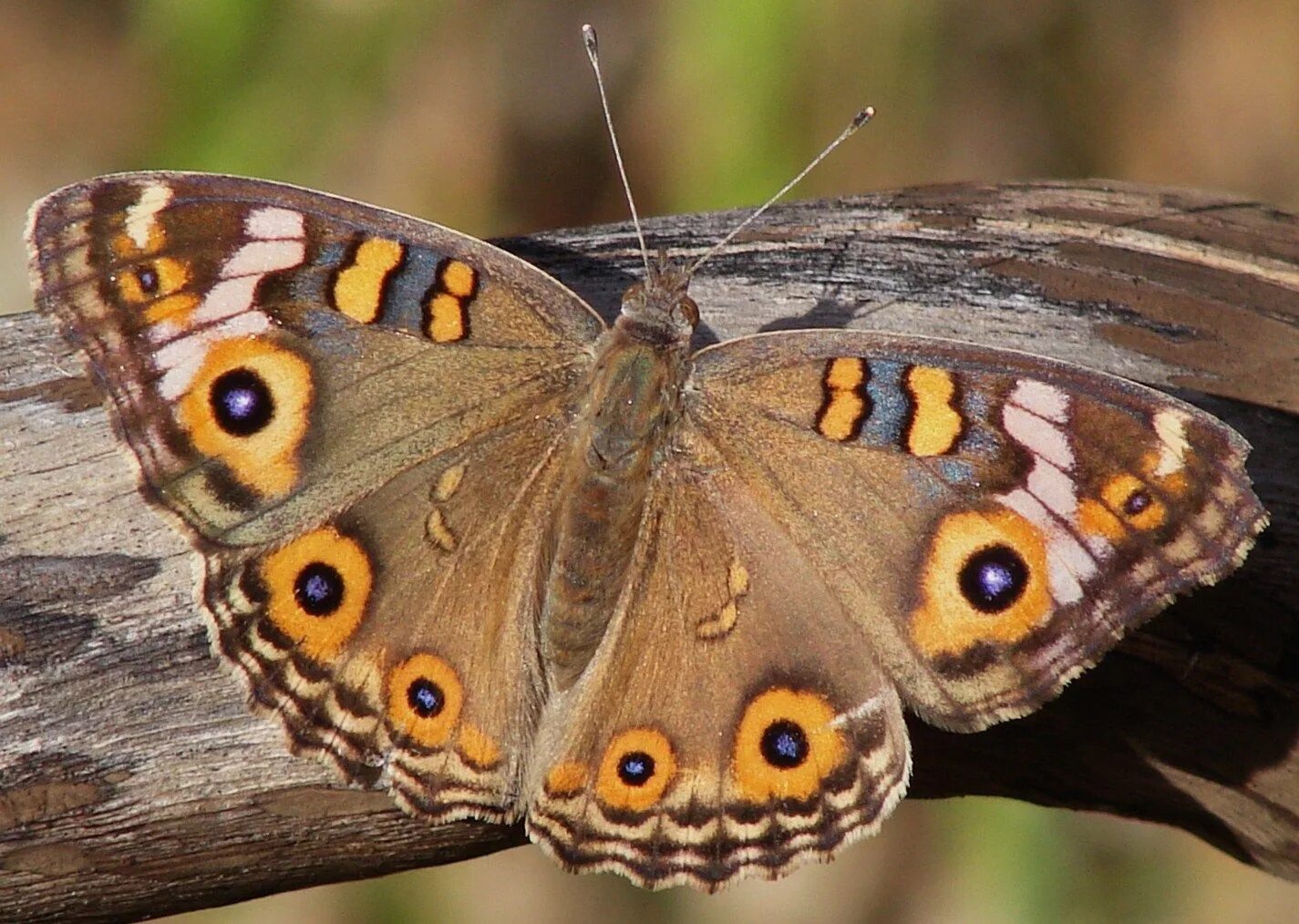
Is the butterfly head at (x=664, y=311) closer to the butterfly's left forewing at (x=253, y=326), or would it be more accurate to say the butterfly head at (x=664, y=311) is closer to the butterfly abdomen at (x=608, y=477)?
the butterfly abdomen at (x=608, y=477)

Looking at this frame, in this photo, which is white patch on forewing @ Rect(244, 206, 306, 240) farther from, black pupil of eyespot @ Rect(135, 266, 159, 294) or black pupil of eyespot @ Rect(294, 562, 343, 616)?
black pupil of eyespot @ Rect(294, 562, 343, 616)

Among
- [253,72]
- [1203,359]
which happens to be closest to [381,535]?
[1203,359]

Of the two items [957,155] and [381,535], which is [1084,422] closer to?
[381,535]

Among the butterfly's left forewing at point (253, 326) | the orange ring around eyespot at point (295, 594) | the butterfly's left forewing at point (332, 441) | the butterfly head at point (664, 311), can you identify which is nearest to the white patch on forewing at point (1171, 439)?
the butterfly head at point (664, 311)

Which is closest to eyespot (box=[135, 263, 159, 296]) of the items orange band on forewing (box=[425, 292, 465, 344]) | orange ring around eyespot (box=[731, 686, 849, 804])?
orange band on forewing (box=[425, 292, 465, 344])

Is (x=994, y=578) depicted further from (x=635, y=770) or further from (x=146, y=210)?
(x=146, y=210)

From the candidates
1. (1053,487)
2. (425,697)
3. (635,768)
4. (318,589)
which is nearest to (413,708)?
(425,697)
